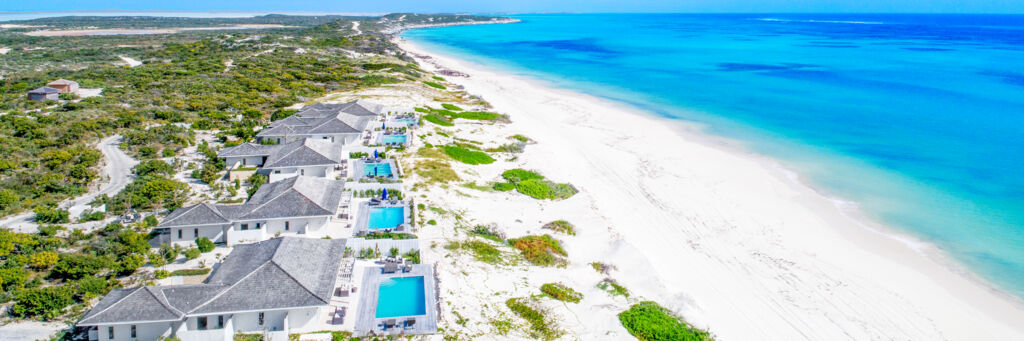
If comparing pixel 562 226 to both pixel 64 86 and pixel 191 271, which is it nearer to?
pixel 191 271

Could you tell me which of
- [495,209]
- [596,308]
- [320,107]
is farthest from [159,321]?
[320,107]

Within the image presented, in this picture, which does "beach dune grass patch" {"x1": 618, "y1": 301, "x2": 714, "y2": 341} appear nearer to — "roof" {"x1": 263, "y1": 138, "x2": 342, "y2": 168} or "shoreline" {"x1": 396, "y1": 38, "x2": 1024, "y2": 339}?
"shoreline" {"x1": 396, "y1": 38, "x2": 1024, "y2": 339}

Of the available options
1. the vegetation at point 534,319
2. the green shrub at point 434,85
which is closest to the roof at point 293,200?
the vegetation at point 534,319

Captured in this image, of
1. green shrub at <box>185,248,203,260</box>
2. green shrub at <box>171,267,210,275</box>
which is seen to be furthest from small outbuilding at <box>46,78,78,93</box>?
green shrub at <box>171,267,210,275</box>

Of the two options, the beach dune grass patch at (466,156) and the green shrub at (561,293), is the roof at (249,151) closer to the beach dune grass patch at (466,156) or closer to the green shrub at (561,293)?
the beach dune grass patch at (466,156)

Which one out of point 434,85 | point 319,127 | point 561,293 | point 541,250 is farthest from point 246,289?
point 434,85
